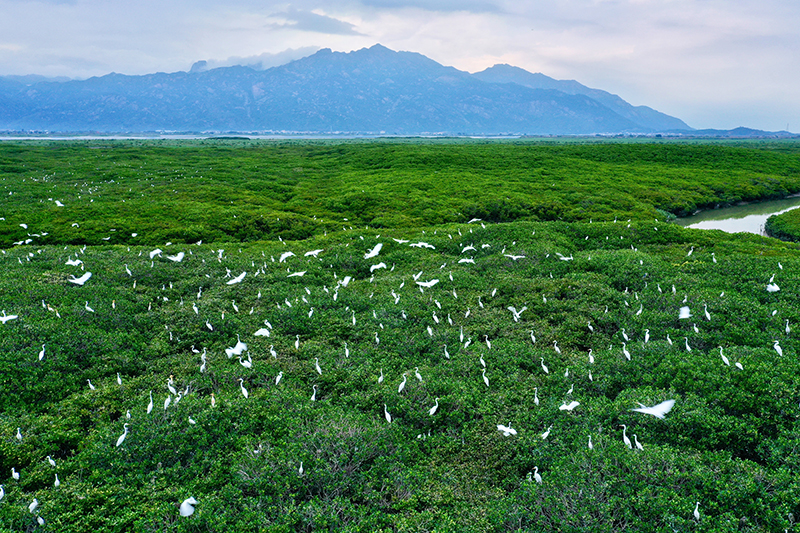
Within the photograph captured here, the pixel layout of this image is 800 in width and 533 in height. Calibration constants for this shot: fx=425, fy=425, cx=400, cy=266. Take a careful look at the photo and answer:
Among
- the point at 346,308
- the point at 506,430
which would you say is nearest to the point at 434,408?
the point at 506,430

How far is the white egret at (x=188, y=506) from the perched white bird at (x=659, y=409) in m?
7.60

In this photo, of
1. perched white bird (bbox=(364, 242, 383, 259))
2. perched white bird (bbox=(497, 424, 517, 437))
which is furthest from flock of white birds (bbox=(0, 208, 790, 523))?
perched white bird (bbox=(364, 242, 383, 259))

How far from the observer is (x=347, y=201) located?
33906mm

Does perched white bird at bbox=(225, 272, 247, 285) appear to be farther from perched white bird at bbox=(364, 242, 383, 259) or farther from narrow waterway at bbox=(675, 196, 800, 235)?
narrow waterway at bbox=(675, 196, 800, 235)

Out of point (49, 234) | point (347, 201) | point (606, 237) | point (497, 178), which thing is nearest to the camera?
point (606, 237)

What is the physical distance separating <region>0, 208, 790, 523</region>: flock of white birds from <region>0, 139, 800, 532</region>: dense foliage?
0.09 metres

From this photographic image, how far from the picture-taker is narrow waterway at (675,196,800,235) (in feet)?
103

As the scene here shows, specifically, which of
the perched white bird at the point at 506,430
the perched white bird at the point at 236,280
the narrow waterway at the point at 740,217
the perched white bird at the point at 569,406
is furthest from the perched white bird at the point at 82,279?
the narrow waterway at the point at 740,217

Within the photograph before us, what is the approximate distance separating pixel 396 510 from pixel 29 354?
9.22 meters

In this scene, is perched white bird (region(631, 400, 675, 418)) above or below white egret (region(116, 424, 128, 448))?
above

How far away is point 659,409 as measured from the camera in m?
7.90

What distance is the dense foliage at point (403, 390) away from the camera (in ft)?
21.2

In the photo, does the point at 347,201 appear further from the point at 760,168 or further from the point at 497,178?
the point at 760,168

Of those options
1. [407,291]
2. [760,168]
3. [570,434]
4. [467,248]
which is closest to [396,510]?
[570,434]
